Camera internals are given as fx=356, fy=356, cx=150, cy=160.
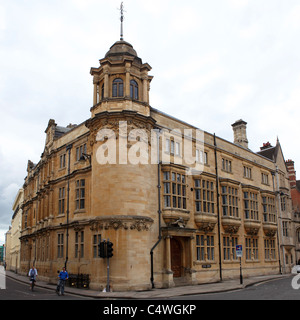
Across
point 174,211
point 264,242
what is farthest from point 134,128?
point 264,242

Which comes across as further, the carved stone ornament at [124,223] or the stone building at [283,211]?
the stone building at [283,211]

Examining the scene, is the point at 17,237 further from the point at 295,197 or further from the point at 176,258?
the point at 295,197

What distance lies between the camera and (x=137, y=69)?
27.9 meters

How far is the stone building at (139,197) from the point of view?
80.6ft

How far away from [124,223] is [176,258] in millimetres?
6573

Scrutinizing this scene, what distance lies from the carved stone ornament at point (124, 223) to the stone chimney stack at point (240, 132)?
81.1 ft

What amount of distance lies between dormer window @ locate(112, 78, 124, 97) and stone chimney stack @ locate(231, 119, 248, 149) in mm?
23073

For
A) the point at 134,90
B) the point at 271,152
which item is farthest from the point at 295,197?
the point at 134,90

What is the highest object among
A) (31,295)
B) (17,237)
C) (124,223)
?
(124,223)

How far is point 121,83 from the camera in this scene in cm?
2716

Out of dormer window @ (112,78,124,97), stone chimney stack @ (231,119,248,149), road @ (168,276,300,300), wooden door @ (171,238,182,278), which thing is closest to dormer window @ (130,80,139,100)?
dormer window @ (112,78,124,97)

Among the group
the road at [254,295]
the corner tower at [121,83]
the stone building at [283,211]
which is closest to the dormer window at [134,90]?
the corner tower at [121,83]

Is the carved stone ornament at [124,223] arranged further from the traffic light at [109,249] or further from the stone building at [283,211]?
the stone building at [283,211]

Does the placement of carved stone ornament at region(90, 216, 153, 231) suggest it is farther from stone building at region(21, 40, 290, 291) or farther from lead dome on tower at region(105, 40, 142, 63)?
lead dome on tower at region(105, 40, 142, 63)
